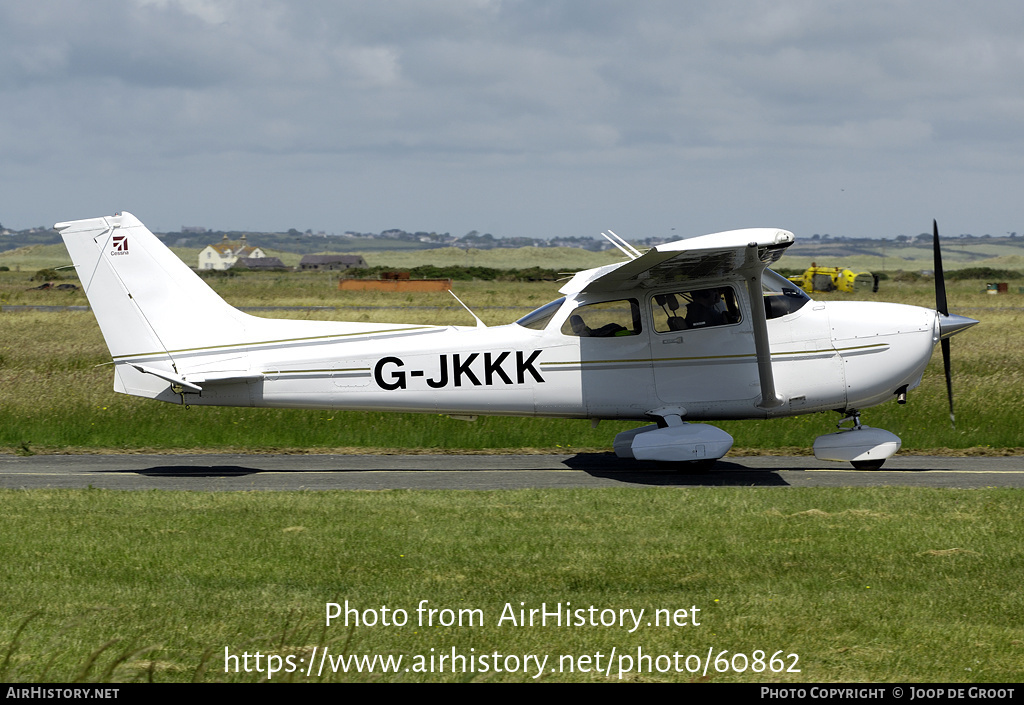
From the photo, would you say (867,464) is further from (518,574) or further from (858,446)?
(518,574)

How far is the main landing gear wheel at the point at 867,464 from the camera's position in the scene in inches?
477

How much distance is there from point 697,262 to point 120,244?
7.19 m

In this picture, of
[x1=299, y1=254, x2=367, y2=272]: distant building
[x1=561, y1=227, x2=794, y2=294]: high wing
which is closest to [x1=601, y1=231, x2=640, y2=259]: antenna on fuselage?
[x1=561, y1=227, x2=794, y2=294]: high wing

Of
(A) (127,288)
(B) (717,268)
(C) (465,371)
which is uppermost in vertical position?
(A) (127,288)

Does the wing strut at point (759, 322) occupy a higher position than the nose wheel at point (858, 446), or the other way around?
the wing strut at point (759, 322)

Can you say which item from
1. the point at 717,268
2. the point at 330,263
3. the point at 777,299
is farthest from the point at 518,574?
the point at 330,263

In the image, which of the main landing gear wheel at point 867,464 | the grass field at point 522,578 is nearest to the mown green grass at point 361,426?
the main landing gear wheel at point 867,464

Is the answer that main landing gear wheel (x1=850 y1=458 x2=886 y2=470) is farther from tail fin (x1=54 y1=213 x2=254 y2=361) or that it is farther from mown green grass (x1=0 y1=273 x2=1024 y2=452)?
tail fin (x1=54 y1=213 x2=254 y2=361)

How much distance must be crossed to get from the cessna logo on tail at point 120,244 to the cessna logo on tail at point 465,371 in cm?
351

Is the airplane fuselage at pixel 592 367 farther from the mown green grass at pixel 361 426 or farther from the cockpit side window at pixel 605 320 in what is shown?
the mown green grass at pixel 361 426

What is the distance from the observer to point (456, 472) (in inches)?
498

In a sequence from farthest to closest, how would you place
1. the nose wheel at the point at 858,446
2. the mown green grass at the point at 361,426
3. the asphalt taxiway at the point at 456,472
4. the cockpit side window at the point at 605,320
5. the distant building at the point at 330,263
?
the distant building at the point at 330,263, the mown green grass at the point at 361,426, the cockpit side window at the point at 605,320, the nose wheel at the point at 858,446, the asphalt taxiway at the point at 456,472

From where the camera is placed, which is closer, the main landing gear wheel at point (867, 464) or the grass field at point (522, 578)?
the grass field at point (522, 578)
